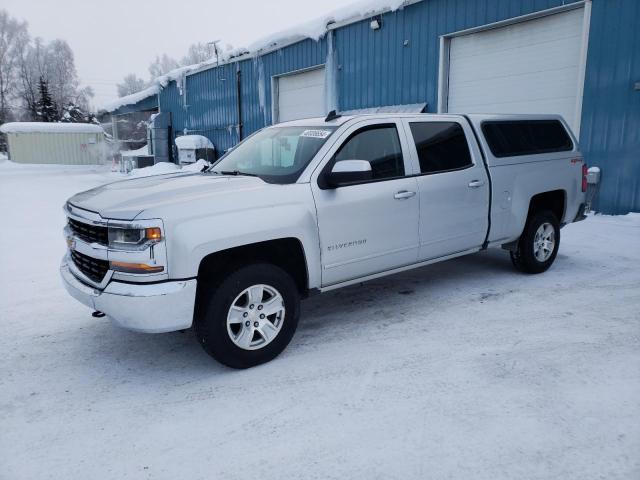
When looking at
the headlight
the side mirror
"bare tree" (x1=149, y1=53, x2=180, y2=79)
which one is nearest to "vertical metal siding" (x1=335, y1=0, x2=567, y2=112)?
the side mirror

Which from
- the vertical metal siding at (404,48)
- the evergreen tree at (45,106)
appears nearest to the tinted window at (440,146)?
the vertical metal siding at (404,48)

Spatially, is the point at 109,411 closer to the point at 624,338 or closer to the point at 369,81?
the point at 624,338

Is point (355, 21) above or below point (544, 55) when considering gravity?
above

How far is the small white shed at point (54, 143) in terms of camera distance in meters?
32.8

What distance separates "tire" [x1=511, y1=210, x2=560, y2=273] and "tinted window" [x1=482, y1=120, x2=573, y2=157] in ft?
2.53

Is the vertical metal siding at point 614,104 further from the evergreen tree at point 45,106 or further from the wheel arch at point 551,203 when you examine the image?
the evergreen tree at point 45,106

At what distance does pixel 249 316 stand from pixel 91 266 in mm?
1178

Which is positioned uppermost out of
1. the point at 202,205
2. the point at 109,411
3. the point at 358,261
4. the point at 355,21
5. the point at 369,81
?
the point at 355,21

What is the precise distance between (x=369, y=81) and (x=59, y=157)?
1096 inches

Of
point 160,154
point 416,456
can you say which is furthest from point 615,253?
point 160,154

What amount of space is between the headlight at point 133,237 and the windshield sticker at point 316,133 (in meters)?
1.68

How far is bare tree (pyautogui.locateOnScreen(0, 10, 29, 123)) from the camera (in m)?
56.3

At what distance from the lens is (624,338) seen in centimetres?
399

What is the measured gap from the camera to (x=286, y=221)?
3.60 metres
